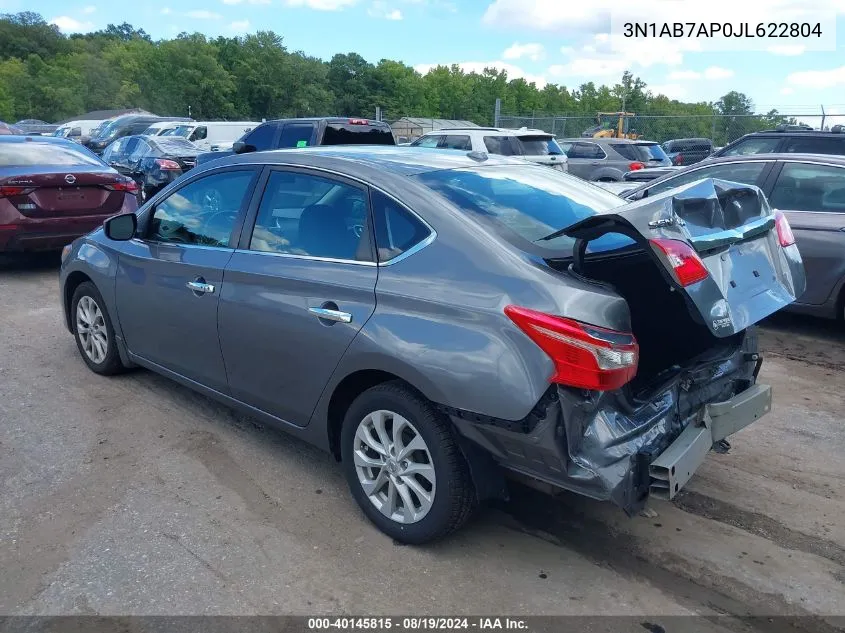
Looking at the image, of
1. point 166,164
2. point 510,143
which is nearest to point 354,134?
point 510,143

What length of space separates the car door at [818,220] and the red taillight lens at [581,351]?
4124 mm

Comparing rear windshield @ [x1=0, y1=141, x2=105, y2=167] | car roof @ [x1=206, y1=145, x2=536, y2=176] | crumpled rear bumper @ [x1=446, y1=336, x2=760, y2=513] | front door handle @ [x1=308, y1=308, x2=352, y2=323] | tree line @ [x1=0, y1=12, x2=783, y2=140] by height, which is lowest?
crumpled rear bumper @ [x1=446, y1=336, x2=760, y2=513]

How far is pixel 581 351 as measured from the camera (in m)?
2.76

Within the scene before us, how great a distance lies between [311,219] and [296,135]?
32.1ft

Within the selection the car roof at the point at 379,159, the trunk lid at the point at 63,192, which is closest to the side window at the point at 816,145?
the car roof at the point at 379,159

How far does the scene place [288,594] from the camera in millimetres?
3023

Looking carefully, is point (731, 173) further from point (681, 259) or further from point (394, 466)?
point (394, 466)

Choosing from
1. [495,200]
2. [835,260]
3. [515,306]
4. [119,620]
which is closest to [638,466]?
[515,306]

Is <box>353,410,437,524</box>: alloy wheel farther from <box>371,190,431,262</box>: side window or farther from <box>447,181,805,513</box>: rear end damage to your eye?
<box>371,190,431,262</box>: side window

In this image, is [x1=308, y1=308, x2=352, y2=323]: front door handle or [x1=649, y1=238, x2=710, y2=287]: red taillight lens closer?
[x1=649, y1=238, x2=710, y2=287]: red taillight lens

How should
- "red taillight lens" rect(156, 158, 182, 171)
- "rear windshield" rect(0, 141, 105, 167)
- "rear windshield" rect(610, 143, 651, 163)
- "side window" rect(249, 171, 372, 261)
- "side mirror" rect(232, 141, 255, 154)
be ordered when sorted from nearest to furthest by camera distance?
1. "side window" rect(249, 171, 372, 261)
2. "rear windshield" rect(0, 141, 105, 167)
3. "side mirror" rect(232, 141, 255, 154)
4. "red taillight lens" rect(156, 158, 182, 171)
5. "rear windshield" rect(610, 143, 651, 163)

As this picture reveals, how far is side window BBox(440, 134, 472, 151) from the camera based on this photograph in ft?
47.9

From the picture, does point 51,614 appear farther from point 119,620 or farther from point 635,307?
point 635,307

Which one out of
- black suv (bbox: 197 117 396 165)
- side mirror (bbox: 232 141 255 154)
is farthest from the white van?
side mirror (bbox: 232 141 255 154)
